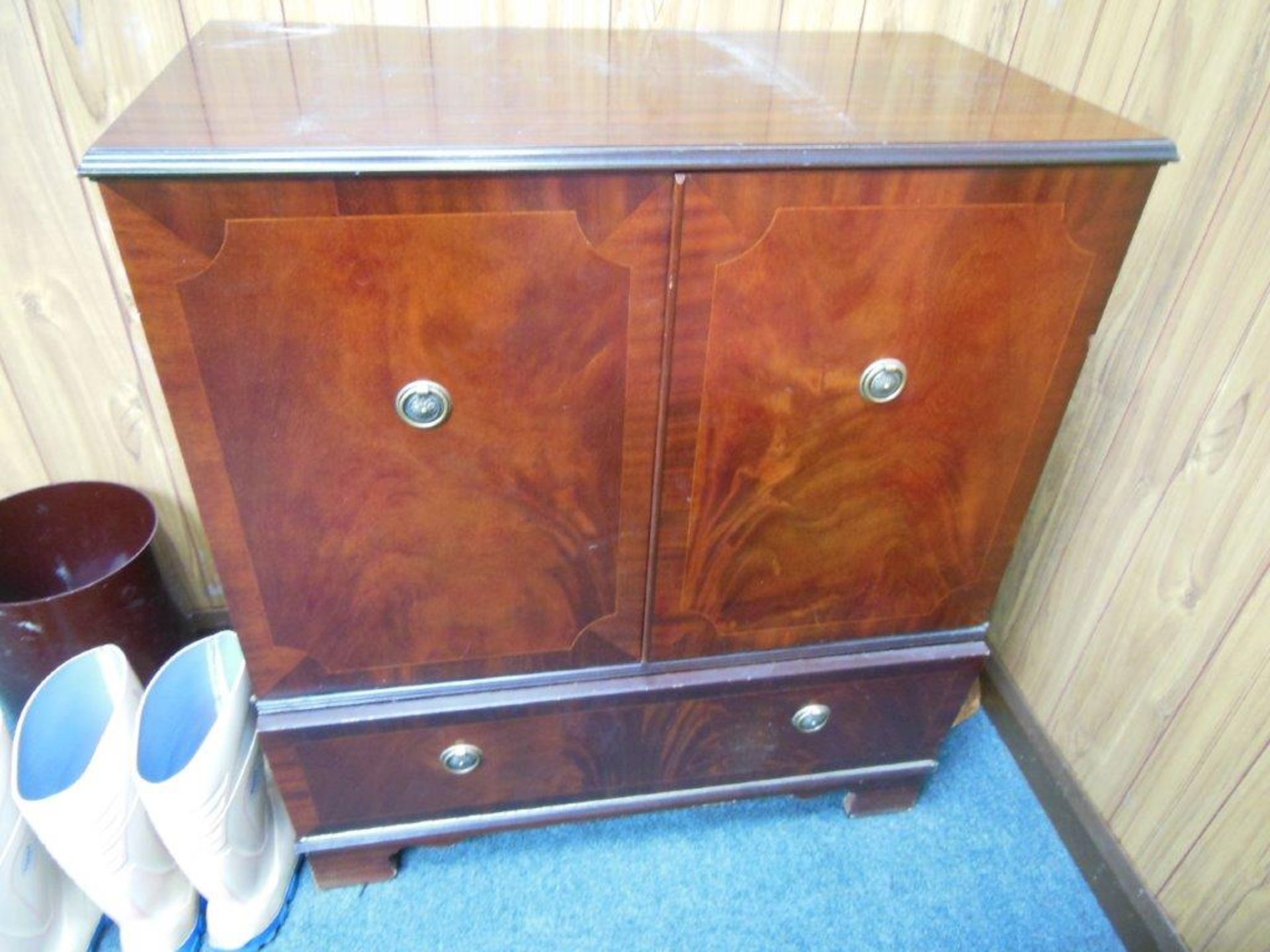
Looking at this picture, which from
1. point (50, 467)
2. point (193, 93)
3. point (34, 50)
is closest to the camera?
point (193, 93)

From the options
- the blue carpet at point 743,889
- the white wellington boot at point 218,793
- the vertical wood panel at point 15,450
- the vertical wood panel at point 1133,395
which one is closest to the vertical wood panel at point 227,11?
the vertical wood panel at point 15,450

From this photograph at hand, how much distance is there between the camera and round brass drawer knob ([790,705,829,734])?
112cm

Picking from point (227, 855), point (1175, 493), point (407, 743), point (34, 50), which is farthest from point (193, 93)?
point (1175, 493)

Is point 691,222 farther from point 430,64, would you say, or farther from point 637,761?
point 637,761

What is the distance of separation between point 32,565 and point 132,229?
87 cm

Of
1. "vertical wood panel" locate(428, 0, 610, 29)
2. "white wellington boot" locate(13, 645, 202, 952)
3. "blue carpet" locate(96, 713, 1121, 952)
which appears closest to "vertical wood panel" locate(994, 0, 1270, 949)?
"blue carpet" locate(96, 713, 1121, 952)

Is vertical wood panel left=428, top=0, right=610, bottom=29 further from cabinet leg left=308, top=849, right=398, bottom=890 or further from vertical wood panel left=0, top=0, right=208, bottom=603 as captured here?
cabinet leg left=308, top=849, right=398, bottom=890

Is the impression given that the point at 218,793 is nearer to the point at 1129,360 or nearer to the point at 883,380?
the point at 883,380

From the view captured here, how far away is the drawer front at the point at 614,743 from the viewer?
40.5 inches

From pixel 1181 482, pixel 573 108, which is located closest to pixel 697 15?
pixel 573 108

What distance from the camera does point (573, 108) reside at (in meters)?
0.79

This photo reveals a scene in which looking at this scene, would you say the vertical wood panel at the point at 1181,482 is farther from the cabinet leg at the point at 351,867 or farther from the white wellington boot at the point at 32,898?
the white wellington boot at the point at 32,898

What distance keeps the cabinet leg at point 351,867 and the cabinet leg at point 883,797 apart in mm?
644

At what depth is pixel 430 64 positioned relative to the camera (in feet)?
2.92
